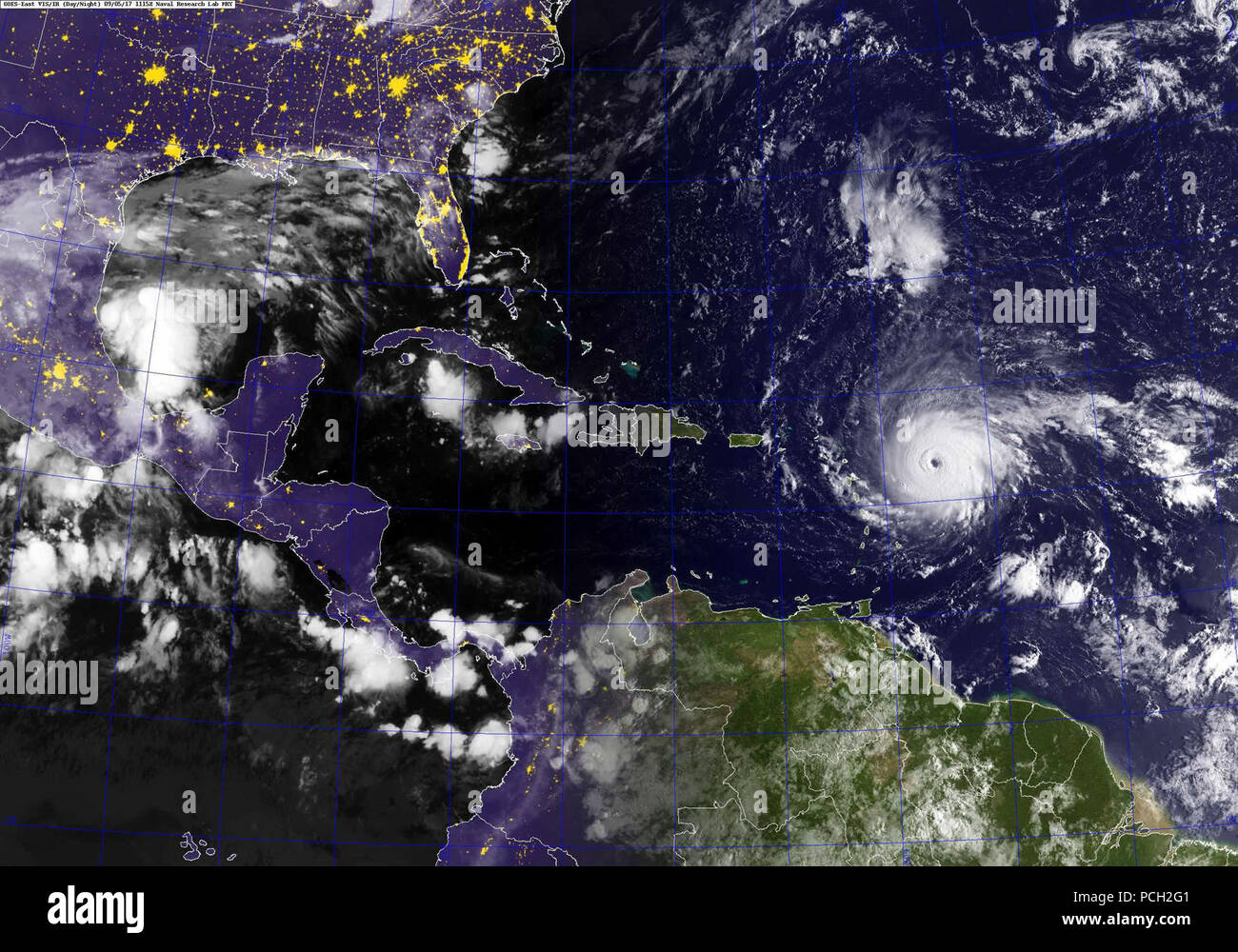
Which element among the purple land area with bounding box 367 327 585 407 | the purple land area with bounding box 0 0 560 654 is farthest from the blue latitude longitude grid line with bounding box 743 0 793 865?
the purple land area with bounding box 0 0 560 654

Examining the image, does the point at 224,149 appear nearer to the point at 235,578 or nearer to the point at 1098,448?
the point at 235,578

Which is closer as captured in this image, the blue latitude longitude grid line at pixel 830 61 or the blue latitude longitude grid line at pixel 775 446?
the blue latitude longitude grid line at pixel 775 446

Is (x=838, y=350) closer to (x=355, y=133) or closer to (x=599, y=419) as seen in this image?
(x=599, y=419)

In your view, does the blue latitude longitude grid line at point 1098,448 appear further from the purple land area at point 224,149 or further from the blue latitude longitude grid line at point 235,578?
the blue latitude longitude grid line at point 235,578

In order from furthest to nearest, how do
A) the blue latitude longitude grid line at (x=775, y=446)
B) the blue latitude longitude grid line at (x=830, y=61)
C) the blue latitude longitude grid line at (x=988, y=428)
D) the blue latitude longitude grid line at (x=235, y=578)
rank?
the blue latitude longitude grid line at (x=830, y=61) < the blue latitude longitude grid line at (x=775, y=446) < the blue latitude longitude grid line at (x=988, y=428) < the blue latitude longitude grid line at (x=235, y=578)

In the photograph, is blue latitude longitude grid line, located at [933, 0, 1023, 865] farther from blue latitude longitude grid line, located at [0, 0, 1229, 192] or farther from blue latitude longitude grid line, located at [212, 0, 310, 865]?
blue latitude longitude grid line, located at [212, 0, 310, 865]

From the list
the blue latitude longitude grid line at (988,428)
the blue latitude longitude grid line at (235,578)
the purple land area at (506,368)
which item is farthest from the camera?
the purple land area at (506,368)

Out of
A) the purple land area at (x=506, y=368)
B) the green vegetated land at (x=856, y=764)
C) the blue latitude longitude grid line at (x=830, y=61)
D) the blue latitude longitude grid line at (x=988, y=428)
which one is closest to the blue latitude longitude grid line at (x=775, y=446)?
the green vegetated land at (x=856, y=764)

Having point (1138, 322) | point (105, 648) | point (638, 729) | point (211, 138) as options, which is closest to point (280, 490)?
point (105, 648)

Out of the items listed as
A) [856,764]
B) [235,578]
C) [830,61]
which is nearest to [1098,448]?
[856,764]
